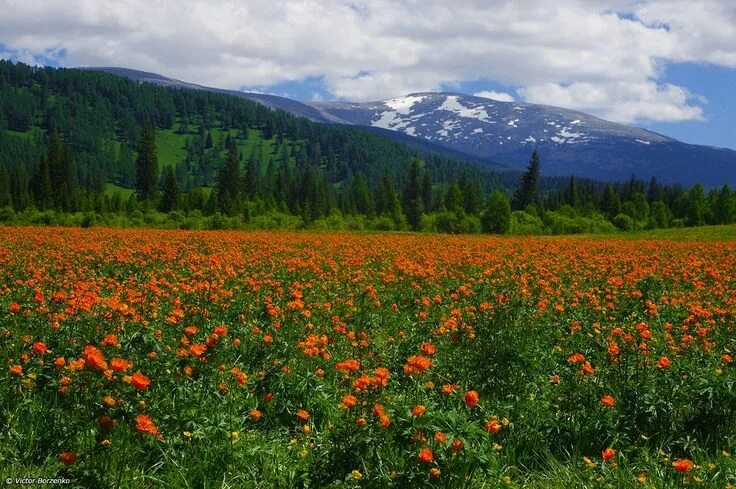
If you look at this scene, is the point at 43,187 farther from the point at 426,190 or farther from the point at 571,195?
the point at 571,195

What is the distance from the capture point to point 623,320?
9.58 m

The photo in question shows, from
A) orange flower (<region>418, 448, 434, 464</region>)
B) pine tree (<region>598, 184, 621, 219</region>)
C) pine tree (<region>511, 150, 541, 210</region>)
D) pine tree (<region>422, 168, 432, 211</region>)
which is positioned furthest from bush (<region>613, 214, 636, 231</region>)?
orange flower (<region>418, 448, 434, 464</region>)

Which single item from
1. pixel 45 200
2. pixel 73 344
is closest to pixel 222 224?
pixel 45 200

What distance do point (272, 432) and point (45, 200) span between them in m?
98.0

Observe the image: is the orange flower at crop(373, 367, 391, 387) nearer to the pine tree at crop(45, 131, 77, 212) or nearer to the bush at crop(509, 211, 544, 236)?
the bush at crop(509, 211, 544, 236)

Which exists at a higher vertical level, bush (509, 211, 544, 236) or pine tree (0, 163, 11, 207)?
bush (509, 211, 544, 236)

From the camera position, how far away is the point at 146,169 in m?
94.8

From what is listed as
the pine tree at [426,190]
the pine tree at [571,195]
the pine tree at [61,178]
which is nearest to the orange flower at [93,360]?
the pine tree at [61,178]

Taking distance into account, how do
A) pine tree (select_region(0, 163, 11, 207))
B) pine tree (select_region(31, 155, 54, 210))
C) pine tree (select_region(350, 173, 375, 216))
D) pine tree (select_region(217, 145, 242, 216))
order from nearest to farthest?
pine tree (select_region(31, 155, 54, 210))
pine tree (select_region(217, 145, 242, 216))
pine tree (select_region(0, 163, 11, 207))
pine tree (select_region(350, 173, 375, 216))

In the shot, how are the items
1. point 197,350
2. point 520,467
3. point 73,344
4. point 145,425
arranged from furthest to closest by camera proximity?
point 73,344 < point 520,467 < point 197,350 < point 145,425

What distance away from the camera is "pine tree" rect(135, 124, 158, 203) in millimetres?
94125

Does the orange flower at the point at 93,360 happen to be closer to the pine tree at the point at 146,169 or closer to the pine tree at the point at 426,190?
the pine tree at the point at 146,169

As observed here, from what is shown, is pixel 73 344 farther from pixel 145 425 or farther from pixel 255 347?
pixel 145 425

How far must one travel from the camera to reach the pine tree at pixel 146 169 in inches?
3706
